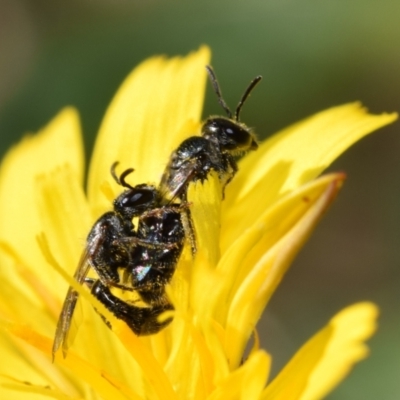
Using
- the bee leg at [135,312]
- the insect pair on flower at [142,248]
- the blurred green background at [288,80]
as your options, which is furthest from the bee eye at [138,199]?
the blurred green background at [288,80]

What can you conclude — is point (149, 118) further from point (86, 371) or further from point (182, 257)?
point (86, 371)

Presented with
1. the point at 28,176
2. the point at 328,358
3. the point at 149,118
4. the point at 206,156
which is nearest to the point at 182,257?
the point at 206,156

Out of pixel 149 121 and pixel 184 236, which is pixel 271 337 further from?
pixel 184 236

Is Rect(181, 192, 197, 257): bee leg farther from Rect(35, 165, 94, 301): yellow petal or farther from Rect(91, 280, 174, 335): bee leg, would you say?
Rect(35, 165, 94, 301): yellow petal

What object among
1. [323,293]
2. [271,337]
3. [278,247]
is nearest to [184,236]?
[278,247]

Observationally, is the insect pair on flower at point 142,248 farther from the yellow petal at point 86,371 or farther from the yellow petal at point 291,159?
the yellow petal at point 291,159

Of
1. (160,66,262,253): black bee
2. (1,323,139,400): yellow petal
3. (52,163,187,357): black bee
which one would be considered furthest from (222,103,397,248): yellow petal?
(1,323,139,400): yellow petal
